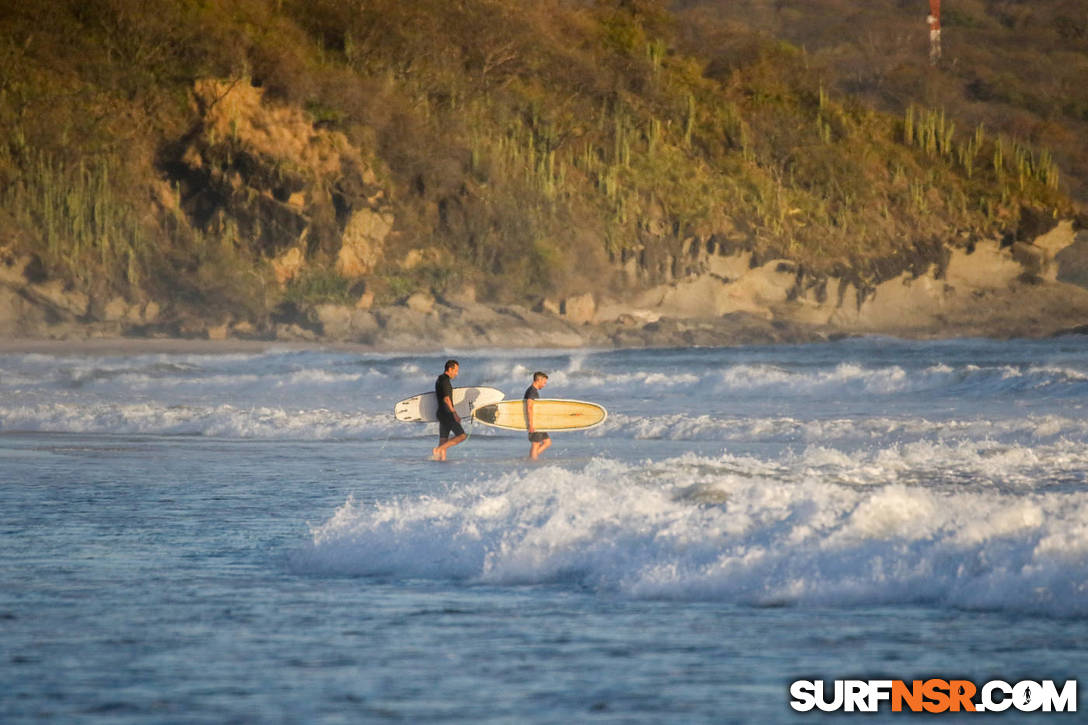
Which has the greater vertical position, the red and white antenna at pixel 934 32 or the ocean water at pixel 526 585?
the red and white antenna at pixel 934 32

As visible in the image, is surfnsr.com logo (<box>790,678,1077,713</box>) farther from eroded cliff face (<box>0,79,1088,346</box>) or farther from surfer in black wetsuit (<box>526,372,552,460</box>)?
eroded cliff face (<box>0,79,1088,346</box>)

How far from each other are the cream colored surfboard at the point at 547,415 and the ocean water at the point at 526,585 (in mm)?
2239

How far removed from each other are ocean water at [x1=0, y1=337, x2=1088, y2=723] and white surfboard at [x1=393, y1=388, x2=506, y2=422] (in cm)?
261

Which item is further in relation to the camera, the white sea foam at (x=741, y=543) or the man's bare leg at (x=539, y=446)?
the man's bare leg at (x=539, y=446)

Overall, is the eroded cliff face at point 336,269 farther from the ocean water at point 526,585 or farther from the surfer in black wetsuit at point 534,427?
the ocean water at point 526,585

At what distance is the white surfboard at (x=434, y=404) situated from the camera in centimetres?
1909

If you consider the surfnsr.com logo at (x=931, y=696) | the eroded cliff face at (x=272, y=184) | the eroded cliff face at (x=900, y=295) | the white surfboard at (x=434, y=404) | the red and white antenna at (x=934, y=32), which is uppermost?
the red and white antenna at (x=934, y=32)

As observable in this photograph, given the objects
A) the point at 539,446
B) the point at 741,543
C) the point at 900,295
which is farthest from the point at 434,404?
the point at 900,295

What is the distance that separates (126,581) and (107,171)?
50.9 metres

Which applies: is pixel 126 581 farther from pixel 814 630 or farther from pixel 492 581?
pixel 814 630

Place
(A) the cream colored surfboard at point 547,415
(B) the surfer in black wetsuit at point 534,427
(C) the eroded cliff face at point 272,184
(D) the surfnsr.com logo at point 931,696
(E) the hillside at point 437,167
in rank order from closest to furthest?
(D) the surfnsr.com logo at point 931,696 < (B) the surfer in black wetsuit at point 534,427 < (A) the cream colored surfboard at point 547,415 < (E) the hillside at point 437,167 < (C) the eroded cliff face at point 272,184

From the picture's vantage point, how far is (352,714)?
566 cm

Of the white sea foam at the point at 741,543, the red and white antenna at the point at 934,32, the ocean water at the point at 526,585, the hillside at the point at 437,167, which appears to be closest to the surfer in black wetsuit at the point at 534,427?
the ocean water at the point at 526,585

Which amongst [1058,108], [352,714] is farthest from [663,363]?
[1058,108]
